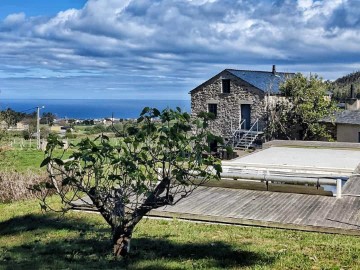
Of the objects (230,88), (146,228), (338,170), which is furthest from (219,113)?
(146,228)

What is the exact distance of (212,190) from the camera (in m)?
12.6

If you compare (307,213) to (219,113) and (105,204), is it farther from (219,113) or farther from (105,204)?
(219,113)

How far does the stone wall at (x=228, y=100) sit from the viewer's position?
3019 centimetres

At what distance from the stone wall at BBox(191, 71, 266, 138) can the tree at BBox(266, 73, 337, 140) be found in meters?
0.99

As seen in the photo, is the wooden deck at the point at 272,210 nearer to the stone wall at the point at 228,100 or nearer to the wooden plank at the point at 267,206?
the wooden plank at the point at 267,206

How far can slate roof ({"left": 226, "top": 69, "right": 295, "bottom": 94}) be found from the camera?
99.6ft

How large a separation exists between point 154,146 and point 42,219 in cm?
530

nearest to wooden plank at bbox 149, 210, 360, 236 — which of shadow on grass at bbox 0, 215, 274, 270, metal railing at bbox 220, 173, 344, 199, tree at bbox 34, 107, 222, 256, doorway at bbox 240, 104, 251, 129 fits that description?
shadow on grass at bbox 0, 215, 274, 270

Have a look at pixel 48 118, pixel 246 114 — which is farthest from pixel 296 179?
pixel 48 118

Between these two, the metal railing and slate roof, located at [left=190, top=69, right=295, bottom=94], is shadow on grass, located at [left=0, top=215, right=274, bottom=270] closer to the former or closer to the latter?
the metal railing

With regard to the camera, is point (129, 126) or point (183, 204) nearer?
point (129, 126)

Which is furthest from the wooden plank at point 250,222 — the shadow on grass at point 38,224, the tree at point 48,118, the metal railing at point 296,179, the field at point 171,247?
the tree at point 48,118

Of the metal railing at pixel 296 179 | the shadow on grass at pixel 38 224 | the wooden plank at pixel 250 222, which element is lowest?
the shadow on grass at pixel 38 224

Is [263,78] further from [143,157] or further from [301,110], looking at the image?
[143,157]
